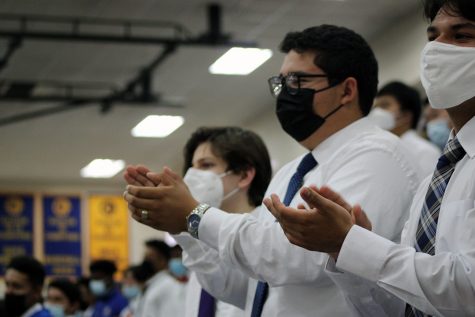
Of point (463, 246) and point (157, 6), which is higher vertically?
point (157, 6)

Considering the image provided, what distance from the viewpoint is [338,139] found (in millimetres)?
2740

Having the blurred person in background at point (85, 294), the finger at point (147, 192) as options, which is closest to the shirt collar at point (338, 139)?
the finger at point (147, 192)

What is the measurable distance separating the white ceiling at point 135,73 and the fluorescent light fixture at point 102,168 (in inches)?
8.4

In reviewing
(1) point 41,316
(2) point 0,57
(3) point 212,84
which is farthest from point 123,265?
(1) point 41,316

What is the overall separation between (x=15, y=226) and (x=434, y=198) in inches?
634

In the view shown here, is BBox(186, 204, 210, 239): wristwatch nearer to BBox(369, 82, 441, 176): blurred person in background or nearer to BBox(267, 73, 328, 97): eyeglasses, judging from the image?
BBox(267, 73, 328, 97): eyeglasses

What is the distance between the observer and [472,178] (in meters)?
1.96

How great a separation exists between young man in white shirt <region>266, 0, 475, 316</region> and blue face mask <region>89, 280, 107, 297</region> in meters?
9.20

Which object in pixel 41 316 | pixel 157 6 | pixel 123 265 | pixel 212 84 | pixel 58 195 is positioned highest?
pixel 157 6

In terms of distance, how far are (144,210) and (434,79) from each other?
0.88 m

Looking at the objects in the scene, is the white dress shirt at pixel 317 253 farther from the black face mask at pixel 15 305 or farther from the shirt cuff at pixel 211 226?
the black face mask at pixel 15 305

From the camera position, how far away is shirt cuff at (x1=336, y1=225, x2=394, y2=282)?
1.92 m

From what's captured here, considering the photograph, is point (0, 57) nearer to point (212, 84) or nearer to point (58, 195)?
point (212, 84)

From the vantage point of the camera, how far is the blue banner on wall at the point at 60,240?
57.7 feet
